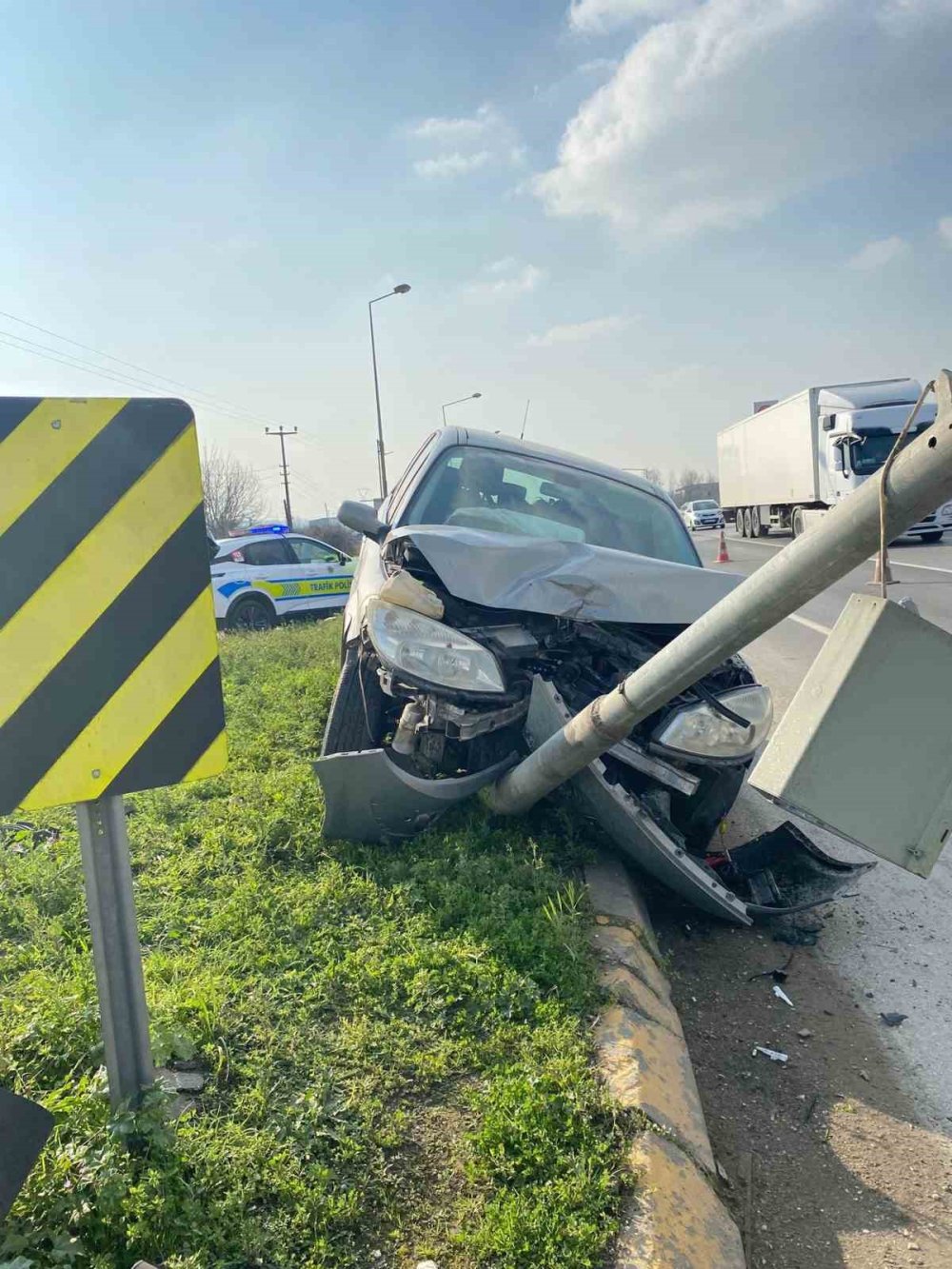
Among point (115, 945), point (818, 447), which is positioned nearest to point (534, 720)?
point (115, 945)

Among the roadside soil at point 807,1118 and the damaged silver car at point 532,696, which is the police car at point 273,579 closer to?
the damaged silver car at point 532,696

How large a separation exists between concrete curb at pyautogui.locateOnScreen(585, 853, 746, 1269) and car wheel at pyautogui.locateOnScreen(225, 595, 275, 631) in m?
10.7

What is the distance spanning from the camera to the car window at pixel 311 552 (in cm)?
1409

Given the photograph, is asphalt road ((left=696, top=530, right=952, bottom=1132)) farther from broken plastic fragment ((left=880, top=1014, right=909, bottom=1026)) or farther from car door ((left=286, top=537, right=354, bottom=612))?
car door ((left=286, top=537, right=354, bottom=612))

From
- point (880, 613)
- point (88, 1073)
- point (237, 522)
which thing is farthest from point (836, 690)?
point (237, 522)

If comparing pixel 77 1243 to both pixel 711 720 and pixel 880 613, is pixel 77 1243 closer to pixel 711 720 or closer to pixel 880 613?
pixel 880 613

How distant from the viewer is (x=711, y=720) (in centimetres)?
→ 323

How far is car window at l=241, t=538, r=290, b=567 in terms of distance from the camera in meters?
13.6

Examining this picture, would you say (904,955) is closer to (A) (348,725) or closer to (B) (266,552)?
(A) (348,725)

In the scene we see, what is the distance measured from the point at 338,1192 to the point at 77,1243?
53 centimetres

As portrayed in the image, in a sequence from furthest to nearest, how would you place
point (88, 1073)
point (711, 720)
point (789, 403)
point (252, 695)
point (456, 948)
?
1. point (789, 403)
2. point (252, 695)
3. point (711, 720)
4. point (456, 948)
5. point (88, 1073)

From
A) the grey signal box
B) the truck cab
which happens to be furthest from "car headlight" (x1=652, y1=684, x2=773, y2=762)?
the truck cab

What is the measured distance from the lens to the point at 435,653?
331 cm

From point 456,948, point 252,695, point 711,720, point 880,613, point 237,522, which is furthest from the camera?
point 237,522
